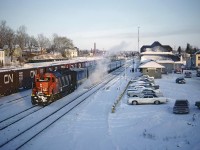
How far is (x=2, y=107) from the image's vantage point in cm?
2825

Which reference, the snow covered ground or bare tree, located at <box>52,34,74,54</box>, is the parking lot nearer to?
the snow covered ground

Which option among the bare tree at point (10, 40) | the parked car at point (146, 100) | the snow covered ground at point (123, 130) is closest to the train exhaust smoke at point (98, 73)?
the parked car at point (146, 100)

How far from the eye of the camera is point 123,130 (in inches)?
784

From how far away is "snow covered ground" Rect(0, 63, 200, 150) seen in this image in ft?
55.2

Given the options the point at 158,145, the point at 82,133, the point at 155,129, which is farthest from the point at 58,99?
the point at 158,145

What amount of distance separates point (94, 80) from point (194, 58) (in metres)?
52.3

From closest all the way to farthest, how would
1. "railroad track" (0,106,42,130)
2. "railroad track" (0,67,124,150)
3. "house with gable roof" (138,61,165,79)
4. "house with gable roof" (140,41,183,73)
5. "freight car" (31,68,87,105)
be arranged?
"railroad track" (0,67,124,150) → "railroad track" (0,106,42,130) → "freight car" (31,68,87,105) → "house with gable roof" (138,61,165,79) → "house with gable roof" (140,41,183,73)

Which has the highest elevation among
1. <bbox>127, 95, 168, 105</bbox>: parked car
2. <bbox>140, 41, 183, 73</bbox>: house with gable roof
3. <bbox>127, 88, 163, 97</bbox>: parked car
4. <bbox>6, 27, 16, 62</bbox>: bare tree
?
<bbox>6, 27, 16, 62</bbox>: bare tree

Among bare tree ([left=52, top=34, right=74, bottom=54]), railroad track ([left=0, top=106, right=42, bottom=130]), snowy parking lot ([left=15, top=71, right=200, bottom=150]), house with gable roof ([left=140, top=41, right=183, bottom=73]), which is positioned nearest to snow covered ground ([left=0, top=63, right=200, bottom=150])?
snowy parking lot ([left=15, top=71, right=200, bottom=150])

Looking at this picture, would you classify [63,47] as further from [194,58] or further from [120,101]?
[120,101]

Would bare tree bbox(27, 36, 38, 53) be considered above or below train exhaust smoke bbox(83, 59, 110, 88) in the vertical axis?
above

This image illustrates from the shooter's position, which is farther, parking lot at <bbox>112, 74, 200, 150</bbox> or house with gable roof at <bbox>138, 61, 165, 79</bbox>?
house with gable roof at <bbox>138, 61, 165, 79</bbox>

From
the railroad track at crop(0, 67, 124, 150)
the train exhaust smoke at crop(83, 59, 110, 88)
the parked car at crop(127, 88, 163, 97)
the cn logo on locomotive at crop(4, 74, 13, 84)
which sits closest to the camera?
the railroad track at crop(0, 67, 124, 150)

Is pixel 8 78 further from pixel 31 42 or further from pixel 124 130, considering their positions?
pixel 31 42
